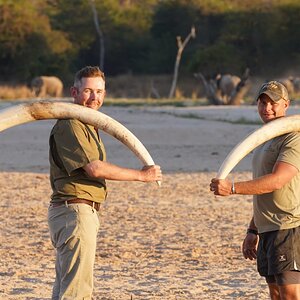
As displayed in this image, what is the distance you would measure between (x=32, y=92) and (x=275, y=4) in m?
16.5

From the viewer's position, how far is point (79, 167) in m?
A: 6.07

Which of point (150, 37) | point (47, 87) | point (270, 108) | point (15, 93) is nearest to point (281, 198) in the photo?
Result: point (270, 108)

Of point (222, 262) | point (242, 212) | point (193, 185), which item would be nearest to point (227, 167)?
point (222, 262)

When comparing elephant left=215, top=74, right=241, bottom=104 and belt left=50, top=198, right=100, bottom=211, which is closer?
belt left=50, top=198, right=100, bottom=211

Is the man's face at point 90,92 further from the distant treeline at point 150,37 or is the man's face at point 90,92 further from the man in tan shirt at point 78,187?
the distant treeline at point 150,37

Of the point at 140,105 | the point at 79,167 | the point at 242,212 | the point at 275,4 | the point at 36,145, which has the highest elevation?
the point at 275,4

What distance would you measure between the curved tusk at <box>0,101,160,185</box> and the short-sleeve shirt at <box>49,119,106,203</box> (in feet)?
0.17

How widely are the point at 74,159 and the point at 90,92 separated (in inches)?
16.9

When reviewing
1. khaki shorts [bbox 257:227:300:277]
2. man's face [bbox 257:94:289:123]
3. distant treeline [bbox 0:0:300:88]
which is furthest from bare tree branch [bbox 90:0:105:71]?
khaki shorts [bbox 257:227:300:277]

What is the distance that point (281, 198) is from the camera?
618 centimetres

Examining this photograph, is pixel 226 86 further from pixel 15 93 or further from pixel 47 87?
pixel 47 87

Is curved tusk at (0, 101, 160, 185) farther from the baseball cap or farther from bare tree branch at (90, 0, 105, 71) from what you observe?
bare tree branch at (90, 0, 105, 71)

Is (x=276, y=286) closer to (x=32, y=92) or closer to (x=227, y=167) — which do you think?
(x=227, y=167)

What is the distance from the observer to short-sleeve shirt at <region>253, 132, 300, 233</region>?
6.17 m
